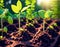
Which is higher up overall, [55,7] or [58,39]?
[55,7]

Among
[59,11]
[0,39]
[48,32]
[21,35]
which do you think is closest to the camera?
[59,11]

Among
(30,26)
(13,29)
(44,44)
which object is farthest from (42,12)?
(44,44)

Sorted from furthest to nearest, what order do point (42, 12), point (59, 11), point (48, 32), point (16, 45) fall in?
point (42, 12)
point (48, 32)
point (16, 45)
point (59, 11)

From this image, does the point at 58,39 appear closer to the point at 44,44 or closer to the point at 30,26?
the point at 44,44

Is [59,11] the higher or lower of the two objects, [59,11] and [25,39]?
the higher

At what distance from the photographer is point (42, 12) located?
3844 mm

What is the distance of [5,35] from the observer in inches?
138

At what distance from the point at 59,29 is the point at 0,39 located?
134cm

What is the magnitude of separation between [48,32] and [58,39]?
45 centimetres

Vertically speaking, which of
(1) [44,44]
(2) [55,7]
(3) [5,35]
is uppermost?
(2) [55,7]

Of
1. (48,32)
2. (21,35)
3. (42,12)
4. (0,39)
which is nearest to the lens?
(0,39)

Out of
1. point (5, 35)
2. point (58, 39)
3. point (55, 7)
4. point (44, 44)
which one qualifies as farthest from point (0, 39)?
point (55, 7)

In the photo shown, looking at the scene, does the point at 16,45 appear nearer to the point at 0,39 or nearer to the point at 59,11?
the point at 0,39

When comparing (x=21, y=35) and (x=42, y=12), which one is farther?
(x=42, y=12)
